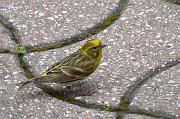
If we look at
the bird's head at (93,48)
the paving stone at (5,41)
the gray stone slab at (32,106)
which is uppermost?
the bird's head at (93,48)

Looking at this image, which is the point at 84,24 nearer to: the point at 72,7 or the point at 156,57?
the point at 72,7

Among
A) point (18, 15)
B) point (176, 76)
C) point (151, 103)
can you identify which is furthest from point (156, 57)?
point (18, 15)

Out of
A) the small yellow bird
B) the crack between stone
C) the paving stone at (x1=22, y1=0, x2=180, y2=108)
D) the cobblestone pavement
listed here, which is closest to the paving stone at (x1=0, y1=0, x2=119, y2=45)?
the cobblestone pavement

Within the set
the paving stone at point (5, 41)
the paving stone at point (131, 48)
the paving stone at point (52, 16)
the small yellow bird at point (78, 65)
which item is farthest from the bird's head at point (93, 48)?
the paving stone at point (5, 41)

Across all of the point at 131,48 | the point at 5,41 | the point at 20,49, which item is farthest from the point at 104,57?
the point at 5,41

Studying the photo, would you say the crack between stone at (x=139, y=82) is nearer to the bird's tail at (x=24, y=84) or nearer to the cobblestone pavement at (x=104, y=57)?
the cobblestone pavement at (x=104, y=57)
